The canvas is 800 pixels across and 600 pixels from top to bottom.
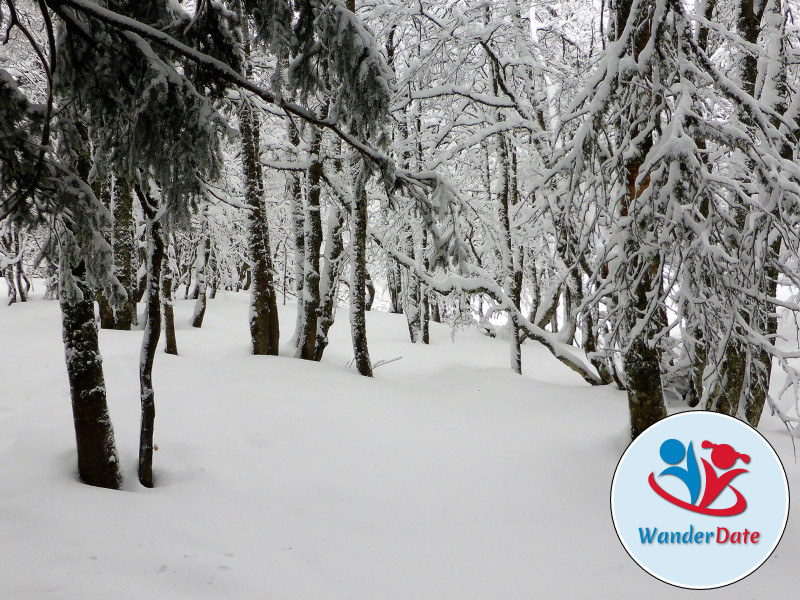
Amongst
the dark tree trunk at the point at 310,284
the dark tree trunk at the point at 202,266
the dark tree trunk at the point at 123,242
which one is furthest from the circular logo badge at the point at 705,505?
the dark tree trunk at the point at 123,242

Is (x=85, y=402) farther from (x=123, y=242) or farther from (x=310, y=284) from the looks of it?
(x=123, y=242)

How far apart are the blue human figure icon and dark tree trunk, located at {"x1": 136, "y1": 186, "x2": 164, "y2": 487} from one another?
4.15 m

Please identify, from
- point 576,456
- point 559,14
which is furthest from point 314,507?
point 559,14

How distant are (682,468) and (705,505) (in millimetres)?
259

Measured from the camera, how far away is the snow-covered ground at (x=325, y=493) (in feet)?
11.4

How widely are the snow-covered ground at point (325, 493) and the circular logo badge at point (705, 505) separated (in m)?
0.20

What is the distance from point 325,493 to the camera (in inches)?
198

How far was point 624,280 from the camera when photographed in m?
4.19

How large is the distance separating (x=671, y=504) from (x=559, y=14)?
412 inches

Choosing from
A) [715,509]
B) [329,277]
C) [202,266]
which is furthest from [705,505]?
[202,266]

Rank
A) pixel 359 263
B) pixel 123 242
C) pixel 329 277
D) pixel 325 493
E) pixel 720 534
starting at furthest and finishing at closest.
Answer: pixel 123 242, pixel 329 277, pixel 359 263, pixel 325 493, pixel 720 534

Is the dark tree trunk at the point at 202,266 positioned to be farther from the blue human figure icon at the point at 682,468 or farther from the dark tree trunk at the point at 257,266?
the blue human figure icon at the point at 682,468

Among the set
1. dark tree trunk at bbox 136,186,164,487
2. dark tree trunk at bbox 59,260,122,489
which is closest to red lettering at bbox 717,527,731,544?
dark tree trunk at bbox 136,186,164,487

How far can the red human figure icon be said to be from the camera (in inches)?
138
